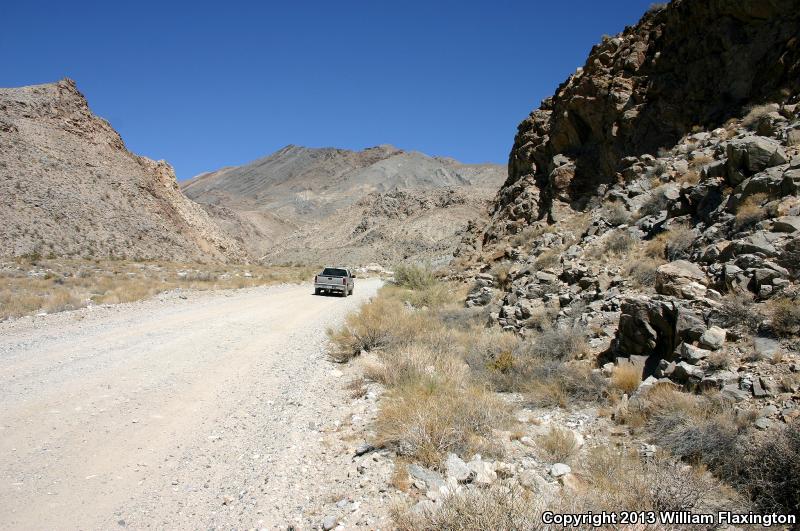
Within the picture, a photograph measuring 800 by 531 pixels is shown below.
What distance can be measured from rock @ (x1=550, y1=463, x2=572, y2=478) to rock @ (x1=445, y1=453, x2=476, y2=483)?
31.5 inches

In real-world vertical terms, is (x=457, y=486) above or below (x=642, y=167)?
below

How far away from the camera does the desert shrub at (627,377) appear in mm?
6293

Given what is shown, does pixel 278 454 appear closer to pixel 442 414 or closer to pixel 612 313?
pixel 442 414

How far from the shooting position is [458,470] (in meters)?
4.37

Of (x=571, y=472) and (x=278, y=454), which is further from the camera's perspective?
(x=278, y=454)

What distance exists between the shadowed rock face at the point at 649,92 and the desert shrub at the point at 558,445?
13.8m

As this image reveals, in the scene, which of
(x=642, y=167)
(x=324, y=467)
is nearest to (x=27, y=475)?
(x=324, y=467)

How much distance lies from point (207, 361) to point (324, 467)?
15.2ft

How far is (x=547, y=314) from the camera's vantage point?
1029 centimetres

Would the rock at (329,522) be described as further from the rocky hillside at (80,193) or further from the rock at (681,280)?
the rocky hillside at (80,193)

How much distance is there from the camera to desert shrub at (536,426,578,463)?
4.80 m

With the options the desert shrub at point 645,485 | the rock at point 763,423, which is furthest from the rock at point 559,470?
the rock at point 763,423

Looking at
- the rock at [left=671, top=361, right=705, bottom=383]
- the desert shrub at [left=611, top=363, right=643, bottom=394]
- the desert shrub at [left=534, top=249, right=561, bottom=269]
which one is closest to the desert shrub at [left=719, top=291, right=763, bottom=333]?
the rock at [left=671, top=361, right=705, bottom=383]

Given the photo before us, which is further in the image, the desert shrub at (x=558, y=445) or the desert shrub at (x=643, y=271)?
the desert shrub at (x=643, y=271)
